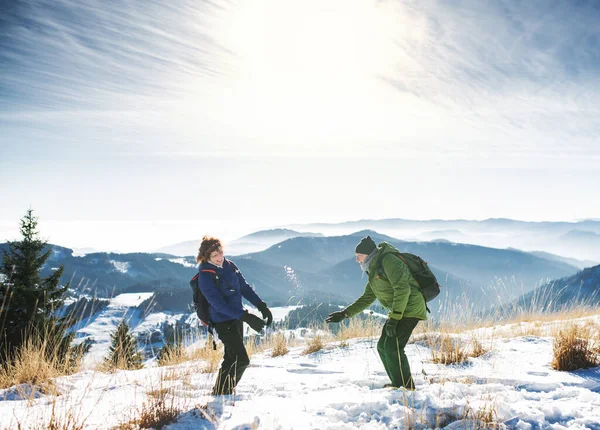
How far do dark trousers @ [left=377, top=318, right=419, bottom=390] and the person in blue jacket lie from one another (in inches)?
59.1

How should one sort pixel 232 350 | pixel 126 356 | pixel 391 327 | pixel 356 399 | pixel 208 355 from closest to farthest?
1. pixel 356 399
2. pixel 391 327
3. pixel 232 350
4. pixel 208 355
5. pixel 126 356

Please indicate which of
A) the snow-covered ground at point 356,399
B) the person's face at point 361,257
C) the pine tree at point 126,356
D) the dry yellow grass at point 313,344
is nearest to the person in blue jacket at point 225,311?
the snow-covered ground at point 356,399

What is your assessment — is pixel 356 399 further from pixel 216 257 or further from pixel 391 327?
pixel 216 257

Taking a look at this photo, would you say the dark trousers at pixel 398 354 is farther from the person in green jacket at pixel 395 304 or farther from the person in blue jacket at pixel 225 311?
the person in blue jacket at pixel 225 311

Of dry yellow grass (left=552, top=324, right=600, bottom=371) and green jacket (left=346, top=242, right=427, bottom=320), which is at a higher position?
green jacket (left=346, top=242, right=427, bottom=320)

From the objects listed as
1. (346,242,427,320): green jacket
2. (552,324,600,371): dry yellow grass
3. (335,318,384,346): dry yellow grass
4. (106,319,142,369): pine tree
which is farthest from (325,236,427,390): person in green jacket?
(335,318,384,346): dry yellow grass

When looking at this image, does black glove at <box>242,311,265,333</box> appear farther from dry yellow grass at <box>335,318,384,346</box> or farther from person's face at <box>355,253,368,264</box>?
dry yellow grass at <box>335,318,384,346</box>

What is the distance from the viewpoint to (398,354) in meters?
3.85

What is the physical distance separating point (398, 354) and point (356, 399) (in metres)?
0.74

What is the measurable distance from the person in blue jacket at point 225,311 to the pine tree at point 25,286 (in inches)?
496

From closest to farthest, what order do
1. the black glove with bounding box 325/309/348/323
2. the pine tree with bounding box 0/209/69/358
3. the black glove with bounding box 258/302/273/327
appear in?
the black glove with bounding box 258/302/273/327 < the black glove with bounding box 325/309/348/323 < the pine tree with bounding box 0/209/69/358

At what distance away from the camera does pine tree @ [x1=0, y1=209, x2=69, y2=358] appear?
14.3 metres

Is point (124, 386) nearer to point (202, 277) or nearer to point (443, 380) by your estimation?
point (202, 277)

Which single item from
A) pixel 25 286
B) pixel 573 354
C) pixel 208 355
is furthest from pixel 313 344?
pixel 25 286
